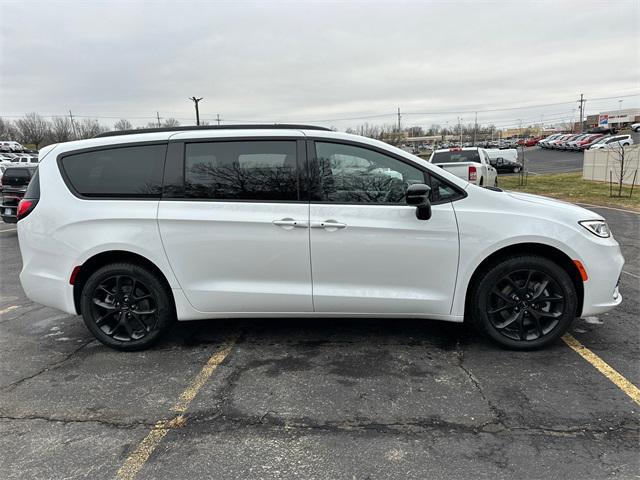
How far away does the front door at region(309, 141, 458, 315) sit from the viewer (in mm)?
3670

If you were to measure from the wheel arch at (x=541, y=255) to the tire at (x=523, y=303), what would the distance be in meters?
0.04

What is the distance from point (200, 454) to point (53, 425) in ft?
3.64

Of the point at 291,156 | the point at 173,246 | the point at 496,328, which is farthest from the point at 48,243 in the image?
the point at 496,328

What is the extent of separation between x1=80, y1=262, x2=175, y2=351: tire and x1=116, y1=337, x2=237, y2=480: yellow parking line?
2.04 ft

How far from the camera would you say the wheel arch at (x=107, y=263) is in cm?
395

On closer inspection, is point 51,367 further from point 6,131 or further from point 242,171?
point 6,131

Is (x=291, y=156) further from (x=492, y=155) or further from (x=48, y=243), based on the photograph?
(x=492, y=155)

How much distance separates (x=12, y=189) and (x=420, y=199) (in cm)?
1153

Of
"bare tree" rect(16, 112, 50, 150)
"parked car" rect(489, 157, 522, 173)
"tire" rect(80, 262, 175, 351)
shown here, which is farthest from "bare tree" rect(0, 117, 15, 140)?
"tire" rect(80, 262, 175, 351)

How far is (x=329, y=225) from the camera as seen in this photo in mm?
3670

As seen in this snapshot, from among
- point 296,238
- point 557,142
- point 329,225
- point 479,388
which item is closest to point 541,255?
point 479,388

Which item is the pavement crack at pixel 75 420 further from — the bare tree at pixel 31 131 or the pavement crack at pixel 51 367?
the bare tree at pixel 31 131

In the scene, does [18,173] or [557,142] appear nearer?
[18,173]

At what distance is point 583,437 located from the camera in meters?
2.70
